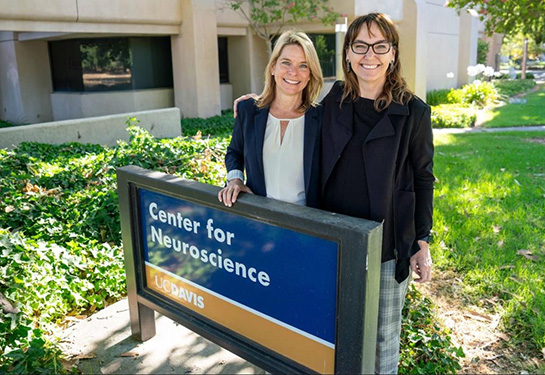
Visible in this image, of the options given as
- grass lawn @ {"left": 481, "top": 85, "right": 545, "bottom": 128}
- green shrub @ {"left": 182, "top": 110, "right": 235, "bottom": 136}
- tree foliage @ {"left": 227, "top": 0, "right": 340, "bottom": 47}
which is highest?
tree foliage @ {"left": 227, "top": 0, "right": 340, "bottom": 47}

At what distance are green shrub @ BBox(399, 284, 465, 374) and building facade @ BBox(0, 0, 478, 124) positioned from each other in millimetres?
11026

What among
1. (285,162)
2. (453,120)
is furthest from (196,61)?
(285,162)

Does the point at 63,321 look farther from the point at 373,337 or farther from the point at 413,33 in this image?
the point at 413,33

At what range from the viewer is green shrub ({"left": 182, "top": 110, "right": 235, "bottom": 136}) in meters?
12.6

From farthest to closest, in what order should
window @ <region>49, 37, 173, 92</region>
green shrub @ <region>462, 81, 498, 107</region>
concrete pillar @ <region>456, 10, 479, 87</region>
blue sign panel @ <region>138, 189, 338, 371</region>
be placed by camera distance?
concrete pillar @ <region>456, 10, 479, 87</region> < green shrub @ <region>462, 81, 498, 107</region> < window @ <region>49, 37, 173, 92</region> < blue sign panel @ <region>138, 189, 338, 371</region>

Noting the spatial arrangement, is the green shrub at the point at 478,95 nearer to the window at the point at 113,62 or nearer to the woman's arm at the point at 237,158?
the window at the point at 113,62

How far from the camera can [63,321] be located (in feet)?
12.0

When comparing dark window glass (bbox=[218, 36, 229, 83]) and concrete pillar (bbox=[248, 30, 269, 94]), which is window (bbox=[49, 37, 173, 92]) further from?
concrete pillar (bbox=[248, 30, 269, 94])

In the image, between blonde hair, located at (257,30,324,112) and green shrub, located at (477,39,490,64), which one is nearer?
blonde hair, located at (257,30,324,112)

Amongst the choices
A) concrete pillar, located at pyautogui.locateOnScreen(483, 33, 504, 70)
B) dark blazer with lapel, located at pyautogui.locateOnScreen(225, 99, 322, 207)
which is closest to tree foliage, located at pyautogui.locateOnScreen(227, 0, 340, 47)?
dark blazer with lapel, located at pyautogui.locateOnScreen(225, 99, 322, 207)

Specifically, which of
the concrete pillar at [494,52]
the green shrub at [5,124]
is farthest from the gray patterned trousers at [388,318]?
the concrete pillar at [494,52]

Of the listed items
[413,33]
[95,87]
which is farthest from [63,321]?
[413,33]

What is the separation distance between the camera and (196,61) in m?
14.2

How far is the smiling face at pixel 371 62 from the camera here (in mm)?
2301
